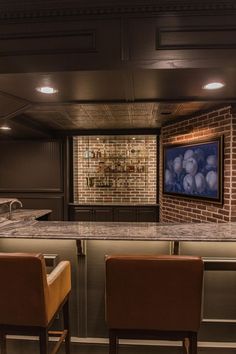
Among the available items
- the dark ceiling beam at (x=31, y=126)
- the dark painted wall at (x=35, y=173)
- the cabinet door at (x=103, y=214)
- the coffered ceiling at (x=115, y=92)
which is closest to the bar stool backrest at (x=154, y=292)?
the coffered ceiling at (x=115, y=92)

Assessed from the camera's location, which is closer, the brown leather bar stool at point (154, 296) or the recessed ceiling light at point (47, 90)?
the brown leather bar stool at point (154, 296)

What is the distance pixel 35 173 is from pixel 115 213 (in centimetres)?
196

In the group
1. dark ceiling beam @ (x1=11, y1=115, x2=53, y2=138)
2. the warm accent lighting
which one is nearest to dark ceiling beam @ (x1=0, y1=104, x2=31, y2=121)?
dark ceiling beam @ (x1=11, y1=115, x2=53, y2=138)

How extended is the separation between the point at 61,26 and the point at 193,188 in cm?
286

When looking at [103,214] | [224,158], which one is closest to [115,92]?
[224,158]

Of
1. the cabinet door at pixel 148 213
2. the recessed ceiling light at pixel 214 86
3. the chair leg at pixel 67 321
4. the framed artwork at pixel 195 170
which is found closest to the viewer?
the chair leg at pixel 67 321

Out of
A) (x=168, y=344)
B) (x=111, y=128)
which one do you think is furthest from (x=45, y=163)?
(x=168, y=344)

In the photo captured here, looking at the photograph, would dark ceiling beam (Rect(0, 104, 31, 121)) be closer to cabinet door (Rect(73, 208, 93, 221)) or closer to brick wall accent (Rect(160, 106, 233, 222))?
brick wall accent (Rect(160, 106, 233, 222))

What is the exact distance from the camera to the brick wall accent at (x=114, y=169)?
591 cm

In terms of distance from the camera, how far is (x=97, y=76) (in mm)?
1943

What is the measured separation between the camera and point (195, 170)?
3.82m

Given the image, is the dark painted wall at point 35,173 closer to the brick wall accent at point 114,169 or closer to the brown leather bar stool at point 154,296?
the brick wall accent at point 114,169

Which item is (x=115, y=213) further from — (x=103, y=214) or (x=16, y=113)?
(x=16, y=113)

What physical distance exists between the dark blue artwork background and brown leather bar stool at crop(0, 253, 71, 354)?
8.47 ft
